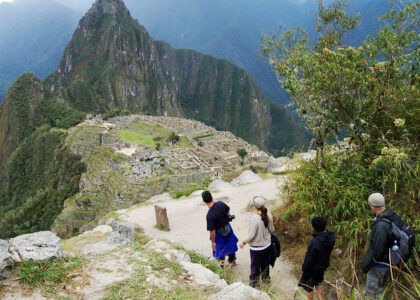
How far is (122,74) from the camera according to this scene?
112 metres

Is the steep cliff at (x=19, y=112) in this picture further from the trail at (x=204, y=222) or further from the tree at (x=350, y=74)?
the tree at (x=350, y=74)

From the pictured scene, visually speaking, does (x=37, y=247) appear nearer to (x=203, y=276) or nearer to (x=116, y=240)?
(x=116, y=240)

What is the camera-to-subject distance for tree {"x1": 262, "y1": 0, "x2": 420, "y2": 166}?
4.11m

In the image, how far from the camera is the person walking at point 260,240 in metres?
4.09

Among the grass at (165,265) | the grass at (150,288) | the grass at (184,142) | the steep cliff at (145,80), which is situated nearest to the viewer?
the grass at (150,288)

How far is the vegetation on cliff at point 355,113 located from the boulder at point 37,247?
3.34 m

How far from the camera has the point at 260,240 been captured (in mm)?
4141

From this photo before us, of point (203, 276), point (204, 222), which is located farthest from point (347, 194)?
point (204, 222)

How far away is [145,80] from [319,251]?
128 meters

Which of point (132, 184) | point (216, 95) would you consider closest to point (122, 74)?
point (216, 95)

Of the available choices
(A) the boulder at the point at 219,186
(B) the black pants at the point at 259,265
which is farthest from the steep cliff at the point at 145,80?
(B) the black pants at the point at 259,265

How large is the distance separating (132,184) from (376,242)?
51.9ft

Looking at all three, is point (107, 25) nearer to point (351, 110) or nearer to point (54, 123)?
point (54, 123)

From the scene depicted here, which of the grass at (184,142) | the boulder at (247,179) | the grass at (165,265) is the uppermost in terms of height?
the grass at (184,142)
